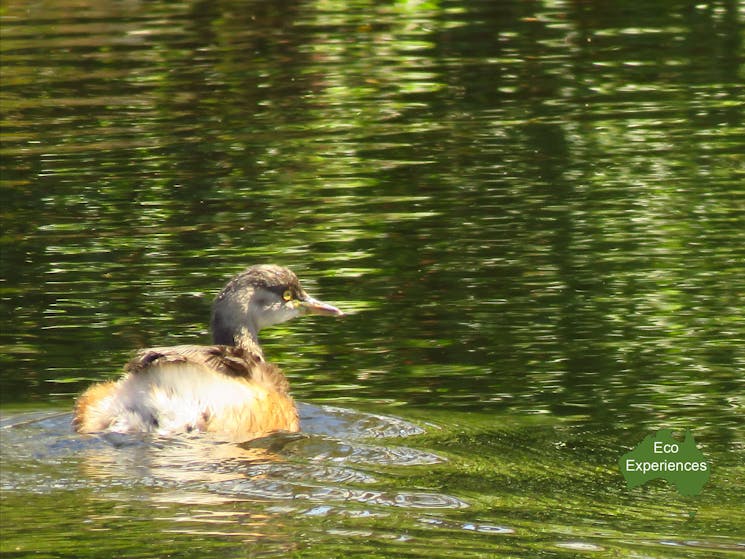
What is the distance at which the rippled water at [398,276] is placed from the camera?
22.8 feet

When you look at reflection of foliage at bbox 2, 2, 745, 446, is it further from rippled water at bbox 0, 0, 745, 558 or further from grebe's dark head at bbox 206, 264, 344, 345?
grebe's dark head at bbox 206, 264, 344, 345

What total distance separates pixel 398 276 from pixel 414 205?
77.4 inches

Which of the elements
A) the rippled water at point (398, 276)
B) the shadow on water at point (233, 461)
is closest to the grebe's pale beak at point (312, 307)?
the rippled water at point (398, 276)

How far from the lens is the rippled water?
6945mm

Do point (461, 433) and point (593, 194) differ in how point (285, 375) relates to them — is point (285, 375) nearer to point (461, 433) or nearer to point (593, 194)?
point (461, 433)

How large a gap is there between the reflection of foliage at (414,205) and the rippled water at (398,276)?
0.04 metres

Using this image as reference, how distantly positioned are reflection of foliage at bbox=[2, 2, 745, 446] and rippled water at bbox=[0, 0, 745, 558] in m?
0.04

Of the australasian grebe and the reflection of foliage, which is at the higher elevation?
the australasian grebe

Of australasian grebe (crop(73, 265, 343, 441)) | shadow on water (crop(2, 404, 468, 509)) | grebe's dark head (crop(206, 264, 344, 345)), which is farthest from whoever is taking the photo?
grebe's dark head (crop(206, 264, 344, 345))

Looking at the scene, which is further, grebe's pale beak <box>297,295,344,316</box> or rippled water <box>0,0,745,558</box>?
grebe's pale beak <box>297,295,344,316</box>

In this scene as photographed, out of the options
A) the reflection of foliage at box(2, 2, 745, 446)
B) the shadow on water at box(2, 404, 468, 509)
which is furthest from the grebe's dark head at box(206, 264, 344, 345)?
the shadow on water at box(2, 404, 468, 509)

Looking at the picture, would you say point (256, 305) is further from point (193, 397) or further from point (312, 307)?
point (193, 397)

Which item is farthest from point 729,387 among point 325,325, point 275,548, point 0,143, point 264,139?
point 0,143

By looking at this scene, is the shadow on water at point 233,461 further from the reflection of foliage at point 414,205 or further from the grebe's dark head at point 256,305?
the grebe's dark head at point 256,305
